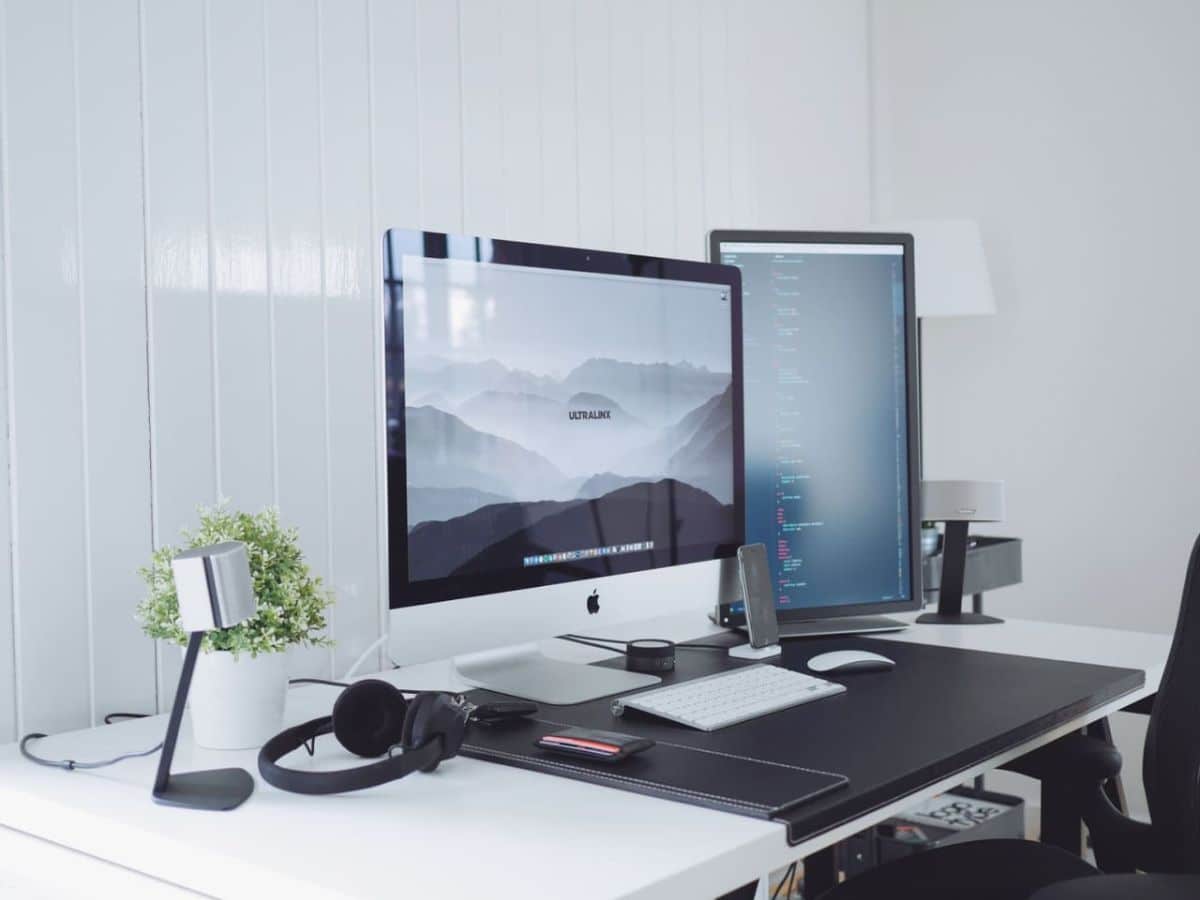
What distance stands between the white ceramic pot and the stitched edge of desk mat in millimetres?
227

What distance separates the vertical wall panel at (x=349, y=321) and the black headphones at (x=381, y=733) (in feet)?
1.90

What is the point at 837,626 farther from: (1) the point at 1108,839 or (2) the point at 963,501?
(1) the point at 1108,839

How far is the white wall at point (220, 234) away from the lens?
56.8 inches

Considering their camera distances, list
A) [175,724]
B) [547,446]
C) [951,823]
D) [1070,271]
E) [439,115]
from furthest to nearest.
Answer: [1070,271] → [951,823] → [439,115] → [547,446] → [175,724]

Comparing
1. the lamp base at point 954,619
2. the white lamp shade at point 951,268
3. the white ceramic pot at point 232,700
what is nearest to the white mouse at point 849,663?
the lamp base at point 954,619

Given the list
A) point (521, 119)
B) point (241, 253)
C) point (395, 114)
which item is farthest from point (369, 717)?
point (521, 119)

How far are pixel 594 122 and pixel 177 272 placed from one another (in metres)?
1.02

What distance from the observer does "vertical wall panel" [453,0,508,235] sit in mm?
2064

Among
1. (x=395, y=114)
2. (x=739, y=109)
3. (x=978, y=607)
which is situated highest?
(x=739, y=109)

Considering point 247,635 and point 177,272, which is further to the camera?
point 177,272

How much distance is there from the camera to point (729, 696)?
137 centimetres

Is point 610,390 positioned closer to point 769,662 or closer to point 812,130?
point 769,662

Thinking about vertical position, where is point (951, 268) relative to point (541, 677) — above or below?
above

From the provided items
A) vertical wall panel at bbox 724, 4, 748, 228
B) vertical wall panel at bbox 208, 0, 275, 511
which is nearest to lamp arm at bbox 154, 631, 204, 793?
vertical wall panel at bbox 208, 0, 275, 511
